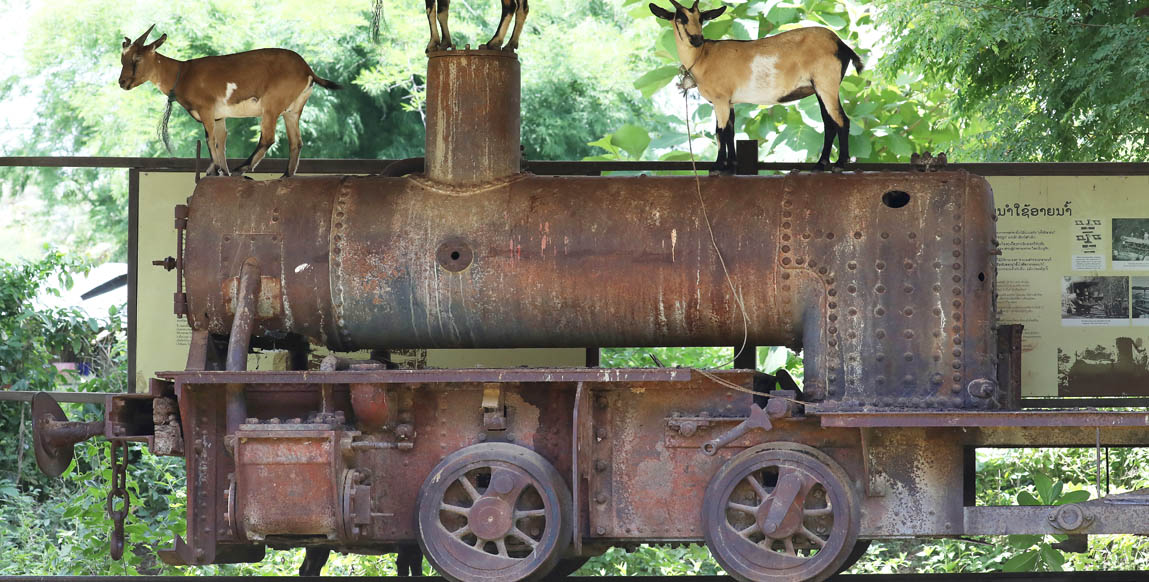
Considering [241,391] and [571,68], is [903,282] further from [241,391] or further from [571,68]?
[571,68]

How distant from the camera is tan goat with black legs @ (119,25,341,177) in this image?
679 cm

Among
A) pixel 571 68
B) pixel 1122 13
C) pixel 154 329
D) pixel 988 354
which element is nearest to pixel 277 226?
pixel 154 329

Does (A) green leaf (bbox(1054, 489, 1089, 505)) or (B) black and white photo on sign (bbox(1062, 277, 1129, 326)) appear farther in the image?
(B) black and white photo on sign (bbox(1062, 277, 1129, 326))

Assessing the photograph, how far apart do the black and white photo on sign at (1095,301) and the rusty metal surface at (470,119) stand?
3.38 metres

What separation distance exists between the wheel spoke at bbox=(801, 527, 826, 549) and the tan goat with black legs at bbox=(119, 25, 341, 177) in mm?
3097

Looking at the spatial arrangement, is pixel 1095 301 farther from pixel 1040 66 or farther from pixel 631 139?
pixel 631 139

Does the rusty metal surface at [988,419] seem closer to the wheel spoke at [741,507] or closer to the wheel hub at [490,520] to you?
the wheel spoke at [741,507]

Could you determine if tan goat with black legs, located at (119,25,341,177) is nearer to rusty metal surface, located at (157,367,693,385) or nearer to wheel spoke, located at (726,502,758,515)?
rusty metal surface, located at (157,367,693,385)

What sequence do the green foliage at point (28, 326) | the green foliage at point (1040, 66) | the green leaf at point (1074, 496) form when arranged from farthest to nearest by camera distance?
the green foliage at point (28, 326)
the green foliage at point (1040, 66)
the green leaf at point (1074, 496)

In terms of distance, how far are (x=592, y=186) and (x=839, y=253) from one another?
120 cm

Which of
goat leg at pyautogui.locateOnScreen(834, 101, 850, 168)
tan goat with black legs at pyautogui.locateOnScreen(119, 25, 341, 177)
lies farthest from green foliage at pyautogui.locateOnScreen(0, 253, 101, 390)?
goat leg at pyautogui.locateOnScreen(834, 101, 850, 168)

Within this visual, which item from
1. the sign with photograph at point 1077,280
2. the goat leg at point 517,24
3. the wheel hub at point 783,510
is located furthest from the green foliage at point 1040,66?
the wheel hub at point 783,510

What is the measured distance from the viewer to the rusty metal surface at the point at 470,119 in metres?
6.46

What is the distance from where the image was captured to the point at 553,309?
6293mm
